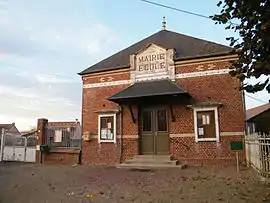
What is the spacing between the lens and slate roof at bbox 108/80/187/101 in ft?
44.4

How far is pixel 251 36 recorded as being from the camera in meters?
5.38

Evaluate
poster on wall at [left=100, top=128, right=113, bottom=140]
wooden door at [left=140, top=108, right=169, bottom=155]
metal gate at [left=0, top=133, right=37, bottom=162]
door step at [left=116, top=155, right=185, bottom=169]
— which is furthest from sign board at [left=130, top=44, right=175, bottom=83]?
metal gate at [left=0, top=133, right=37, bottom=162]

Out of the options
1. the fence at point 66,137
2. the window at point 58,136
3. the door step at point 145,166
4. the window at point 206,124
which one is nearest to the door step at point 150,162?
the door step at point 145,166

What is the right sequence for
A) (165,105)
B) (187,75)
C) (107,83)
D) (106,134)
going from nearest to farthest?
1. (187,75)
2. (165,105)
3. (106,134)
4. (107,83)

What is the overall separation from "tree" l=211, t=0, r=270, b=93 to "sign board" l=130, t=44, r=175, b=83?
9.12m

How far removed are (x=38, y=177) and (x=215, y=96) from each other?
344 inches

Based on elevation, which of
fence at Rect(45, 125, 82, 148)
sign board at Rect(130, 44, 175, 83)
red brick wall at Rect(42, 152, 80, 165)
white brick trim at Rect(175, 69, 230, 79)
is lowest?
red brick wall at Rect(42, 152, 80, 165)

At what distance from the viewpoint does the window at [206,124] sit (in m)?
13.6

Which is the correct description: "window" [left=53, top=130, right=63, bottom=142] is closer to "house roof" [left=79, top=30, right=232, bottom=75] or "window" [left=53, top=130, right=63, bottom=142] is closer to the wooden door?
"house roof" [left=79, top=30, right=232, bottom=75]

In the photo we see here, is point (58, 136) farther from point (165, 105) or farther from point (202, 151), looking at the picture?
point (202, 151)

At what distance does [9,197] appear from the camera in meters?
7.68

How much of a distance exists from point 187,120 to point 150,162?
2.75m

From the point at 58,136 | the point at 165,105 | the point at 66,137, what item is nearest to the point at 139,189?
the point at 165,105

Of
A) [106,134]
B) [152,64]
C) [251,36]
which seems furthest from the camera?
[106,134]
